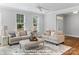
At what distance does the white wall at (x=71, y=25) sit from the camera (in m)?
2.54

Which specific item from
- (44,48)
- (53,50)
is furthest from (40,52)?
(53,50)

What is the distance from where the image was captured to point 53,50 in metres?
2.52

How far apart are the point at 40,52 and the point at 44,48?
0.17m

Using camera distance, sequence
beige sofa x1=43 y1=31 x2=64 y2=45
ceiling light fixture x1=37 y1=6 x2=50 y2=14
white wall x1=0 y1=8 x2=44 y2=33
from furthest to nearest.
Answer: beige sofa x1=43 y1=31 x2=64 y2=45, ceiling light fixture x1=37 y1=6 x2=50 y2=14, white wall x1=0 y1=8 x2=44 y2=33

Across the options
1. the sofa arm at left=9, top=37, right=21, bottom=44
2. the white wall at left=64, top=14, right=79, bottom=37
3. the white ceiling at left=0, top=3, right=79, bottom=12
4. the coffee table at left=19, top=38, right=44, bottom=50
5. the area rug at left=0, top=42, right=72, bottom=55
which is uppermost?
the white ceiling at left=0, top=3, right=79, bottom=12

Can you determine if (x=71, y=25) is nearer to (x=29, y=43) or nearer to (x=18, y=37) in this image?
(x=29, y=43)

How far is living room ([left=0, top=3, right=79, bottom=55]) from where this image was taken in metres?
2.40

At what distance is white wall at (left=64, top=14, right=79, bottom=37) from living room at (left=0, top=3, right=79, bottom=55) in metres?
0.04

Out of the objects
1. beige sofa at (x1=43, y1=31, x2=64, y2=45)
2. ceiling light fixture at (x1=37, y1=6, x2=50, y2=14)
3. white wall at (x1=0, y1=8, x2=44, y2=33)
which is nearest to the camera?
white wall at (x1=0, y1=8, x2=44, y2=33)

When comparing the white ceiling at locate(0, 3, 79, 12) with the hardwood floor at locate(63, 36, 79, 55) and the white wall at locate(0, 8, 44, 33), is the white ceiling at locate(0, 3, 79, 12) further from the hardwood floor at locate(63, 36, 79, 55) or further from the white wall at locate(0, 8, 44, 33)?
the hardwood floor at locate(63, 36, 79, 55)

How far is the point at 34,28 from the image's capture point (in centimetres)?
256

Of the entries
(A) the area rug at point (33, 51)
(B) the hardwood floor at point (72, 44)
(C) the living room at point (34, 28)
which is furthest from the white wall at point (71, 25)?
(A) the area rug at point (33, 51)

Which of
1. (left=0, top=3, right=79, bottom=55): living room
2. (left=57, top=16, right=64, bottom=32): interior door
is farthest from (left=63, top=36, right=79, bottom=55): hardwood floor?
(left=57, top=16, right=64, bottom=32): interior door
